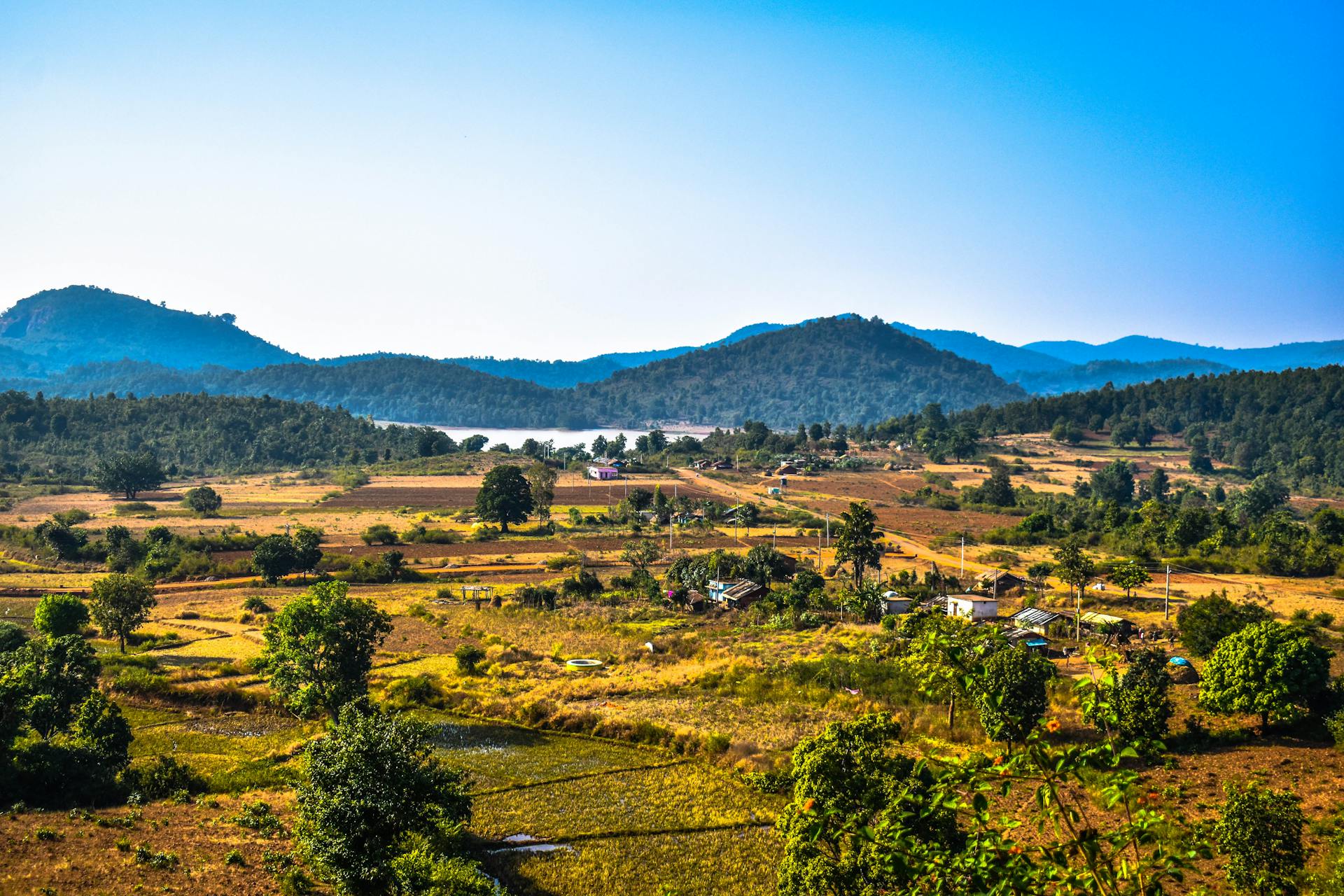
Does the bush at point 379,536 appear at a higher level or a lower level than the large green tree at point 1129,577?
lower

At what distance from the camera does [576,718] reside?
2423cm

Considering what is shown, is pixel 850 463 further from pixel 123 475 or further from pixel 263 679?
pixel 263 679

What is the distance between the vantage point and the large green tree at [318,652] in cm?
2314

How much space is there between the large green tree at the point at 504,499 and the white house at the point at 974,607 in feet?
118

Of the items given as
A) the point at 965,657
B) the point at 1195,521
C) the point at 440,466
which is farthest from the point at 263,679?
the point at 440,466

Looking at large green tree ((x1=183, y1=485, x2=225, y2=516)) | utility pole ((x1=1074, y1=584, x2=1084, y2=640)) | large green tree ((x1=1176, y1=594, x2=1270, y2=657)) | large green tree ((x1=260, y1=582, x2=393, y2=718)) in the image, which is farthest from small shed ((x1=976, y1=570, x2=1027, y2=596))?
large green tree ((x1=183, y1=485, x2=225, y2=516))

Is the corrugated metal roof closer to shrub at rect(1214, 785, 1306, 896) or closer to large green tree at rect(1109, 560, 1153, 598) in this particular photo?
large green tree at rect(1109, 560, 1153, 598)

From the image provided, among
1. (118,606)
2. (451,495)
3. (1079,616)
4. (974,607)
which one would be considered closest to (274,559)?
(118,606)

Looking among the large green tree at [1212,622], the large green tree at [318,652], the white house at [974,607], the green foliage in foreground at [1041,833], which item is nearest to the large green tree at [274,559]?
the large green tree at [318,652]

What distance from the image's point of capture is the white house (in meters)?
34.5

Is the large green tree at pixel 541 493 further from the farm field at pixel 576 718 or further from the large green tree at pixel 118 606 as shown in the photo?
the large green tree at pixel 118 606

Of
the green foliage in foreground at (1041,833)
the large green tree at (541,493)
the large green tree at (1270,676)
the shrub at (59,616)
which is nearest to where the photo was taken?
the green foliage in foreground at (1041,833)

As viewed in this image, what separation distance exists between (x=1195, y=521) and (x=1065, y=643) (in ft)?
83.5

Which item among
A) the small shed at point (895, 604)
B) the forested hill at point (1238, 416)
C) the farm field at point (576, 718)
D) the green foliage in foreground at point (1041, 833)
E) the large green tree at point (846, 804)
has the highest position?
the forested hill at point (1238, 416)
